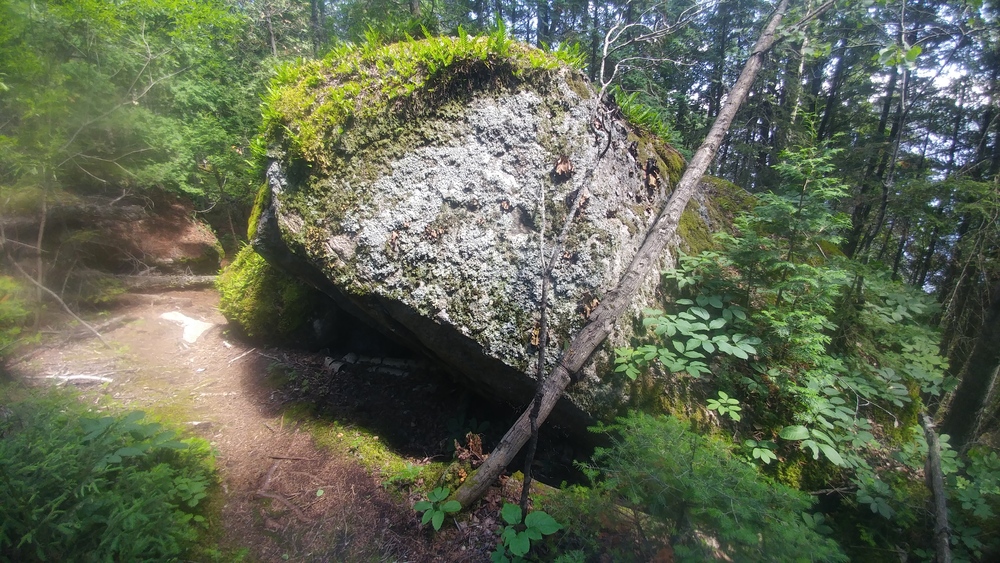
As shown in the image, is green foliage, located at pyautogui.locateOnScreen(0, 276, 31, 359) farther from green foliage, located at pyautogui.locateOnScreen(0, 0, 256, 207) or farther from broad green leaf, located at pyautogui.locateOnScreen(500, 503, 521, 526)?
broad green leaf, located at pyautogui.locateOnScreen(500, 503, 521, 526)

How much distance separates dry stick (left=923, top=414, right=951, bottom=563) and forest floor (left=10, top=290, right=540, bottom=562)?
10.2 ft

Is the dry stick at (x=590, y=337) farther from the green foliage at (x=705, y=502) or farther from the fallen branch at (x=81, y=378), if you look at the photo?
the fallen branch at (x=81, y=378)

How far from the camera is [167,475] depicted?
2.38 m

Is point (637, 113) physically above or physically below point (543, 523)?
above

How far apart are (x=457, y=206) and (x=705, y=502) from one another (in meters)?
2.88

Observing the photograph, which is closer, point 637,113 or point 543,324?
point 543,324

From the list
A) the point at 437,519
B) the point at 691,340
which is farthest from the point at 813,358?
the point at 437,519

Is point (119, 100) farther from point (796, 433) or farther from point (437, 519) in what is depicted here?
point (796, 433)

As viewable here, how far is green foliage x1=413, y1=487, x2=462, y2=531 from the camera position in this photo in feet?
8.87

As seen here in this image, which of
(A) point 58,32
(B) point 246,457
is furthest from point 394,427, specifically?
(A) point 58,32

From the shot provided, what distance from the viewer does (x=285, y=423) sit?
3705mm

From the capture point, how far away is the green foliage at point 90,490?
70.8 inches

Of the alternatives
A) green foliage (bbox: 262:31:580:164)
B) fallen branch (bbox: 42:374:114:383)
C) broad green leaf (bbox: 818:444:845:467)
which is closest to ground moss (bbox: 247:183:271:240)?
green foliage (bbox: 262:31:580:164)

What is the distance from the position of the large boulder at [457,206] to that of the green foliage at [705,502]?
0.95 m
